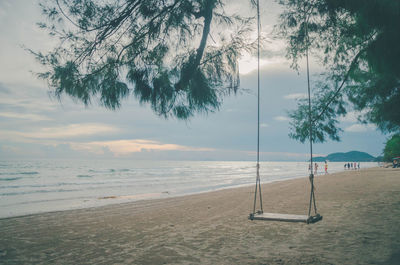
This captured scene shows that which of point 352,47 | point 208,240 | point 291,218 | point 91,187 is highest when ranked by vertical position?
point 352,47

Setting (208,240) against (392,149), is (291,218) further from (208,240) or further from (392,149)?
(392,149)

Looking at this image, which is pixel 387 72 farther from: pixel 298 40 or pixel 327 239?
pixel 327 239

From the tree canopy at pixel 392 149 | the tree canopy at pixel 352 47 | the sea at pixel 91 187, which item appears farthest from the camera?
the tree canopy at pixel 392 149

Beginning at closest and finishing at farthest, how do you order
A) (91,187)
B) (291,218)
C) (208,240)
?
1. (291,218)
2. (208,240)
3. (91,187)

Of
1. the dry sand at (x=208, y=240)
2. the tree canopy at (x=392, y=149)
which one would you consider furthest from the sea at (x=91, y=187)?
the tree canopy at (x=392, y=149)

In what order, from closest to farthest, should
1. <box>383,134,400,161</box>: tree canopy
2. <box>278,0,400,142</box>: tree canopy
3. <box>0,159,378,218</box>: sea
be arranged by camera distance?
<box>278,0,400,142</box>: tree canopy
<box>0,159,378,218</box>: sea
<box>383,134,400,161</box>: tree canopy

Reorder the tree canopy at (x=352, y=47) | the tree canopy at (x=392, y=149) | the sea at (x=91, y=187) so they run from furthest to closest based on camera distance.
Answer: the tree canopy at (x=392, y=149) < the sea at (x=91, y=187) < the tree canopy at (x=352, y=47)

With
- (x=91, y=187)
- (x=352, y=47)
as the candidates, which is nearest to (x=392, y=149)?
(x=91, y=187)

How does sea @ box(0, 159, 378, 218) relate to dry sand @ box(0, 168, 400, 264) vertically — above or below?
below

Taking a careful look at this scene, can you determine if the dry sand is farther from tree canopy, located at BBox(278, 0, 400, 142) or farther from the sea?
the sea

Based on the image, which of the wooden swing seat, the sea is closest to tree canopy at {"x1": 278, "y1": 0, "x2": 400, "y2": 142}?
the wooden swing seat

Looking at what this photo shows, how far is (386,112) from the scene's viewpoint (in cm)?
614

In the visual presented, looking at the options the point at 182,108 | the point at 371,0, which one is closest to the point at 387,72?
the point at 371,0

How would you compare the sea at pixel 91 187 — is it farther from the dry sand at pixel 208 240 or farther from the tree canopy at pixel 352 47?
the tree canopy at pixel 352 47
